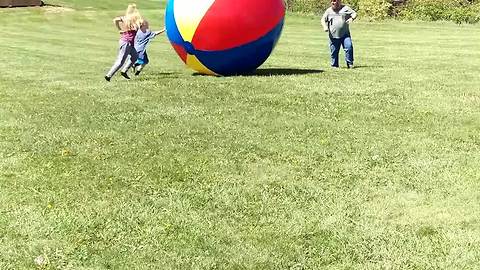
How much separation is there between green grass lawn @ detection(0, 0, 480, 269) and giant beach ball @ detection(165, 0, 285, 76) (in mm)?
524

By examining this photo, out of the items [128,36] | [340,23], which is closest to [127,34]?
[128,36]

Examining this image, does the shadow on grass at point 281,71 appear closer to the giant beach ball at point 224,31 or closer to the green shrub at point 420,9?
the giant beach ball at point 224,31

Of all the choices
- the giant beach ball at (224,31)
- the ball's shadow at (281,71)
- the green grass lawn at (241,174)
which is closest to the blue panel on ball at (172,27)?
the giant beach ball at (224,31)

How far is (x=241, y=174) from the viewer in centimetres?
562

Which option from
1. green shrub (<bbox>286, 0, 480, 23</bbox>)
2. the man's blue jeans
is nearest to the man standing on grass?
the man's blue jeans

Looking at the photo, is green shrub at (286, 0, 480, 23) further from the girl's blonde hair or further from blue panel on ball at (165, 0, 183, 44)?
blue panel on ball at (165, 0, 183, 44)

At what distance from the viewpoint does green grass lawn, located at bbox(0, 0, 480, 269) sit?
13.5 ft

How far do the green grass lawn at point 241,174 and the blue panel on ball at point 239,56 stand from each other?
1.37 feet

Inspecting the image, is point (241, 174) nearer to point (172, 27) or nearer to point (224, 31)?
point (224, 31)

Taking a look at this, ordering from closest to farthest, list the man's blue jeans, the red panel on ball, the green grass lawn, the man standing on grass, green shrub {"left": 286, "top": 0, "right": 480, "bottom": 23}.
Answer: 1. the green grass lawn
2. the red panel on ball
3. the man standing on grass
4. the man's blue jeans
5. green shrub {"left": 286, "top": 0, "right": 480, "bottom": 23}

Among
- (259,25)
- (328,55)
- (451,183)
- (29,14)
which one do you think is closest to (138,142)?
(451,183)

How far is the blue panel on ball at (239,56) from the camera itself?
11250mm

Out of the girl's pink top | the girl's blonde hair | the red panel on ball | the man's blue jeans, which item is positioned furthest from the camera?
the man's blue jeans

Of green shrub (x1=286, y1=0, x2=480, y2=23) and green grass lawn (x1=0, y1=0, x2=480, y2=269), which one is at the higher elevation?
green grass lawn (x1=0, y1=0, x2=480, y2=269)
